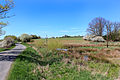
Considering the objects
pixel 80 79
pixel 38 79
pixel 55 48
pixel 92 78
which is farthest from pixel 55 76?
pixel 55 48

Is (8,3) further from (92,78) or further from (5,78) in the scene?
(92,78)

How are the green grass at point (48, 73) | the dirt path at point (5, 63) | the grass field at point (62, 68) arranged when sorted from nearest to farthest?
the green grass at point (48, 73) < the grass field at point (62, 68) < the dirt path at point (5, 63)

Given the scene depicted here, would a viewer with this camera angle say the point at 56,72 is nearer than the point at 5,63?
Yes

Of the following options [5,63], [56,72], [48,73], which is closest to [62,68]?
[56,72]

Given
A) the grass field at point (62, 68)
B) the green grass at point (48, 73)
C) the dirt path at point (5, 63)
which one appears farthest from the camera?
the dirt path at point (5, 63)

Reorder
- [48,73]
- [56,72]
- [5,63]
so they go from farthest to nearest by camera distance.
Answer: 1. [5,63]
2. [56,72]
3. [48,73]

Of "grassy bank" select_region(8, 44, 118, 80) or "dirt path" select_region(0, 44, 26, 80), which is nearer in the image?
"grassy bank" select_region(8, 44, 118, 80)

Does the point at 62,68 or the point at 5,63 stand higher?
the point at 5,63

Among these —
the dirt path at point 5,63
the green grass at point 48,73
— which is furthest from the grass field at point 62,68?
the dirt path at point 5,63

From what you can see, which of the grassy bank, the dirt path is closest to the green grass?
the grassy bank

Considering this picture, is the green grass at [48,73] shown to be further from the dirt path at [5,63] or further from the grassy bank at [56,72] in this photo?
the dirt path at [5,63]

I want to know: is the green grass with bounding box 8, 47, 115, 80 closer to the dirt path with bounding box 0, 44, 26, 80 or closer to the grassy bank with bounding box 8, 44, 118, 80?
the grassy bank with bounding box 8, 44, 118, 80

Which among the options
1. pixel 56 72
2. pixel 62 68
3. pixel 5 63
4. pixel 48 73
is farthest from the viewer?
pixel 5 63

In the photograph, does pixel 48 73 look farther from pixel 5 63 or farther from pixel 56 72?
pixel 5 63
